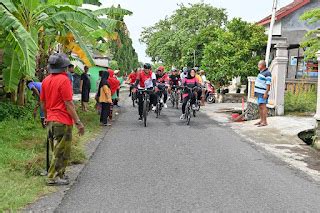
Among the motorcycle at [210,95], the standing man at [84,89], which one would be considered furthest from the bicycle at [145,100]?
the motorcycle at [210,95]

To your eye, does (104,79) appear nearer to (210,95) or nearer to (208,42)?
(210,95)

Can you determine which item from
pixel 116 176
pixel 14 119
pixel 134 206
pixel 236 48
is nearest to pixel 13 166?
pixel 116 176

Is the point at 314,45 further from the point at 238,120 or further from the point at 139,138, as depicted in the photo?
the point at 139,138

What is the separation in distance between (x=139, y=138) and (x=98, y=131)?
1742 millimetres

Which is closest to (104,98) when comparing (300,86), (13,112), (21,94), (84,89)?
(21,94)

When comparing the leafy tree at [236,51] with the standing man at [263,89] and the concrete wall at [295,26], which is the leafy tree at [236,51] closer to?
the concrete wall at [295,26]

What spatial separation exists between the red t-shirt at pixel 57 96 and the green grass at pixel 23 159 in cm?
100

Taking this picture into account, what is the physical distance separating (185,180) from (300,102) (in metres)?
9.79

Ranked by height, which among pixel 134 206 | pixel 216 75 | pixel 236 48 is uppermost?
pixel 236 48

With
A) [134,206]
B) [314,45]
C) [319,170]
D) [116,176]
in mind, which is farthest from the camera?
[314,45]

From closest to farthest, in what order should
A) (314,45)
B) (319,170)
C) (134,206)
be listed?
1. (134,206)
2. (319,170)
3. (314,45)

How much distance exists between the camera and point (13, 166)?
695 cm

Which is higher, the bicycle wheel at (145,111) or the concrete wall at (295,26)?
the concrete wall at (295,26)

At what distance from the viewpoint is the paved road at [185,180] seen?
5.46 m
